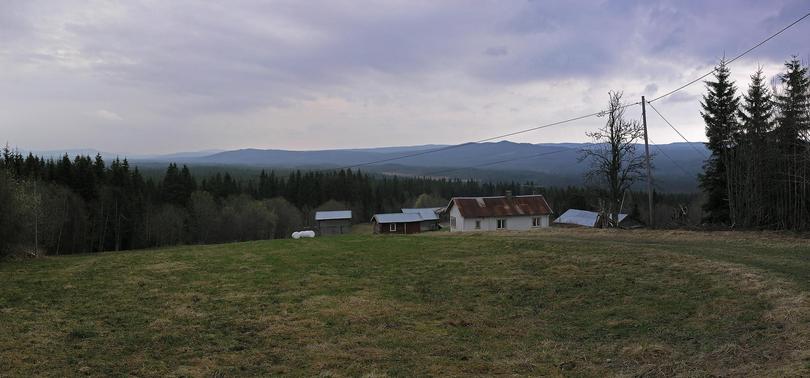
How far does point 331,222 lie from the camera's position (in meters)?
84.6

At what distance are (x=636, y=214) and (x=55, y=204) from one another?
3436 inches

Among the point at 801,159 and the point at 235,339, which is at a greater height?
the point at 801,159

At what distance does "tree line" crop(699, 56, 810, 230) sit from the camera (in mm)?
28500

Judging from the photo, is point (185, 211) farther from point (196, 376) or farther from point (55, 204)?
point (196, 376)

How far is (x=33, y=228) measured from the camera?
30250mm

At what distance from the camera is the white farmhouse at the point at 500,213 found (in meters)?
49.1

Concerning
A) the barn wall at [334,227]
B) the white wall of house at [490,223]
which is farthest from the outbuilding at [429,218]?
the white wall of house at [490,223]

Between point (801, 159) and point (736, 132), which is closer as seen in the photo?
point (801, 159)

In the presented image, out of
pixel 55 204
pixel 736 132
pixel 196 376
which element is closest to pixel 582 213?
pixel 736 132

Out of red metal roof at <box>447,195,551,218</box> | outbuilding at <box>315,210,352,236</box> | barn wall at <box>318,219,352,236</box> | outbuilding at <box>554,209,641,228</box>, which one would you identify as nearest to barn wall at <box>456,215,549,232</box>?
red metal roof at <box>447,195,551,218</box>

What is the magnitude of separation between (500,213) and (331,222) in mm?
42316

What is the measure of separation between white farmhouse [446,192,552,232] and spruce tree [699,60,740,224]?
634 inches

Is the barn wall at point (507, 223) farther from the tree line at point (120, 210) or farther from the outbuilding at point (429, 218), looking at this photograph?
the outbuilding at point (429, 218)

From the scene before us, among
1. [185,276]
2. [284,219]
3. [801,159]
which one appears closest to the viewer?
[185,276]
